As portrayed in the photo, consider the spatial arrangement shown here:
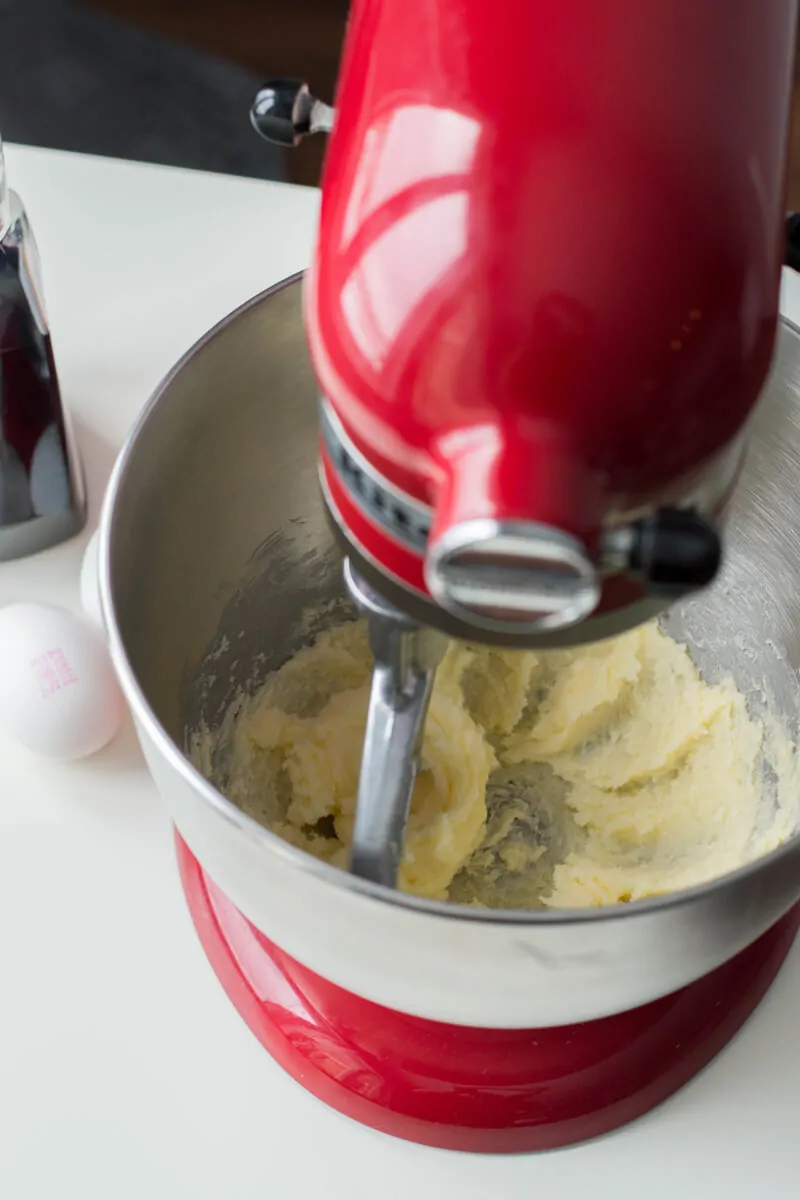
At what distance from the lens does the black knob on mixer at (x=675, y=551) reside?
34cm

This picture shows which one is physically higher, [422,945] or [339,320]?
[339,320]

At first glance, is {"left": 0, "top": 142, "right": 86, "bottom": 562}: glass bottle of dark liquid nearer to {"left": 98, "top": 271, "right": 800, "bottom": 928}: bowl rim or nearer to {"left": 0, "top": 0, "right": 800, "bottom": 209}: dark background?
{"left": 98, "top": 271, "right": 800, "bottom": 928}: bowl rim

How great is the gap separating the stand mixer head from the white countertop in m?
0.37

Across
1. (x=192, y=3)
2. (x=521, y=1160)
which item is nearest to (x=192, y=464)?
(x=521, y=1160)

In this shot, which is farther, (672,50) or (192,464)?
(192,464)

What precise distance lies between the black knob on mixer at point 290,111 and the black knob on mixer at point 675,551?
29 centimetres

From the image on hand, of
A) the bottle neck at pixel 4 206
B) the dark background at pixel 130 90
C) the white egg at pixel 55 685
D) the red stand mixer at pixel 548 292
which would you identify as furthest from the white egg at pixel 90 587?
the dark background at pixel 130 90

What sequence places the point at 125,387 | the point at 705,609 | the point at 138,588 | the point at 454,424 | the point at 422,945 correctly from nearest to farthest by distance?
the point at 454,424 → the point at 422,945 → the point at 138,588 → the point at 705,609 → the point at 125,387

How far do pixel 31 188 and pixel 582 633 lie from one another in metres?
0.74

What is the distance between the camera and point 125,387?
88cm

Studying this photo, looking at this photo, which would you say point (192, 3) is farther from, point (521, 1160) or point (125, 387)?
point (521, 1160)

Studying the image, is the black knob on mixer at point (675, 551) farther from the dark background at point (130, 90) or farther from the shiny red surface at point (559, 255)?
the dark background at point (130, 90)

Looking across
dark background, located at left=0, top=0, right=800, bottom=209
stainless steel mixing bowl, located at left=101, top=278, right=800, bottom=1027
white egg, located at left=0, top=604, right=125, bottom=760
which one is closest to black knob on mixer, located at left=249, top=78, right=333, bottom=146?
stainless steel mixing bowl, located at left=101, top=278, right=800, bottom=1027

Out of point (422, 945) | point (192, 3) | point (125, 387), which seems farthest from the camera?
point (192, 3)
